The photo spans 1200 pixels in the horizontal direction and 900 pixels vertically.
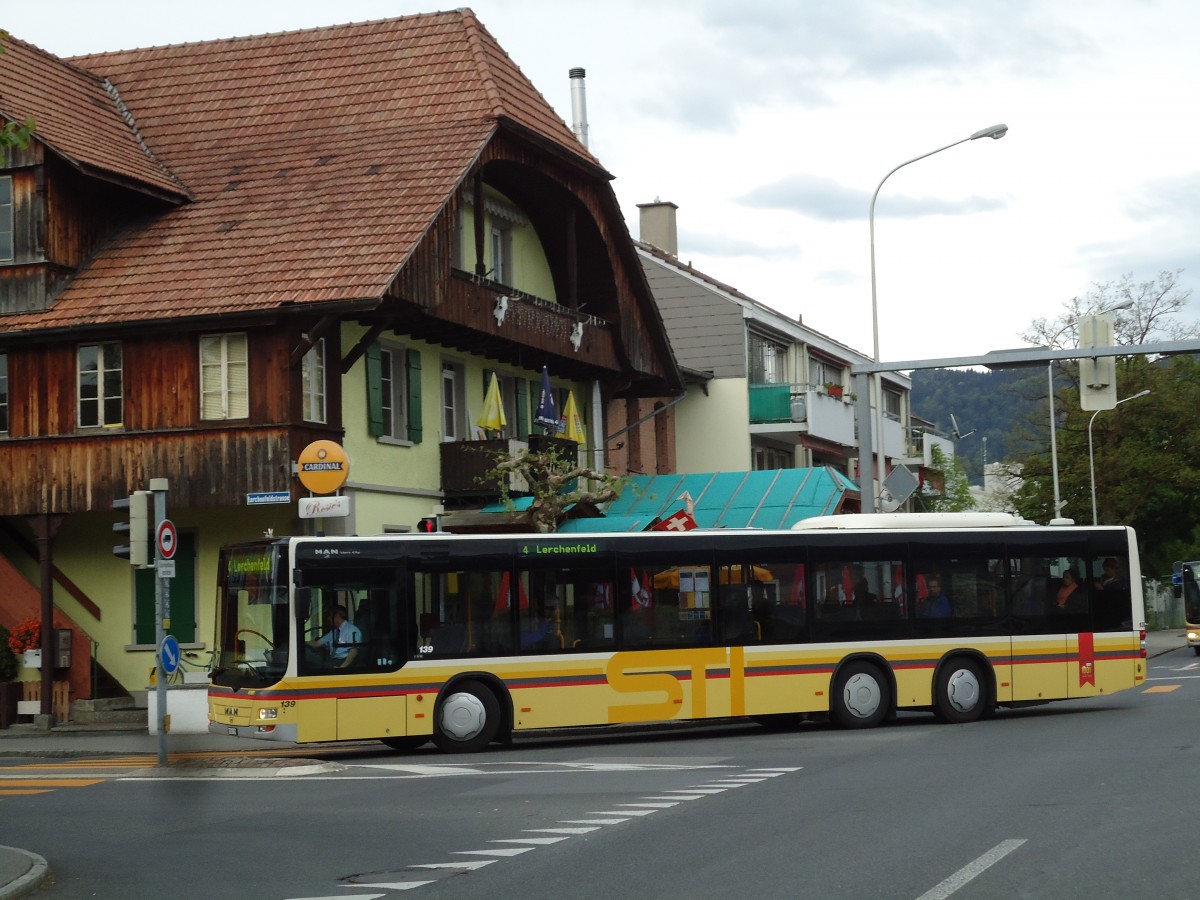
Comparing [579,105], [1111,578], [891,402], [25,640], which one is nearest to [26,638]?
[25,640]

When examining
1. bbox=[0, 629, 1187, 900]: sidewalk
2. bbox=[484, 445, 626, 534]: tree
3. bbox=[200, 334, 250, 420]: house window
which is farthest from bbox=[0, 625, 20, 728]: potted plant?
bbox=[484, 445, 626, 534]: tree

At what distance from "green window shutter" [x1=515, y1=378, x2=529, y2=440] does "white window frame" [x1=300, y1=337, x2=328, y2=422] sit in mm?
7915

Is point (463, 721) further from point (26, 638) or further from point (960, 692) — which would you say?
point (26, 638)

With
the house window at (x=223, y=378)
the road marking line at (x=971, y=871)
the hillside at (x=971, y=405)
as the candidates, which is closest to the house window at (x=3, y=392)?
the house window at (x=223, y=378)

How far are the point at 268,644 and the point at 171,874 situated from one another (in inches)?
358

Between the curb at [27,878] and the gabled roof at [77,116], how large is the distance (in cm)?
1932

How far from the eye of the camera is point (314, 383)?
2986cm

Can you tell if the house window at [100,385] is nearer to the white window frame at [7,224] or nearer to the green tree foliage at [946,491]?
the white window frame at [7,224]

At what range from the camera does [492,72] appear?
34531mm

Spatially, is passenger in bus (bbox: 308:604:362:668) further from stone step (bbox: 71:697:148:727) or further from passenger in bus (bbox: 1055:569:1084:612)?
passenger in bus (bbox: 1055:569:1084:612)

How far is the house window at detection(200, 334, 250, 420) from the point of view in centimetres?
2895

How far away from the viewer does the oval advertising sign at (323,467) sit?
24922 millimetres

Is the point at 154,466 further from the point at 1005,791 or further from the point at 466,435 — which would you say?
the point at 1005,791

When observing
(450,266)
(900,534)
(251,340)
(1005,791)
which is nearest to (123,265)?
(251,340)
